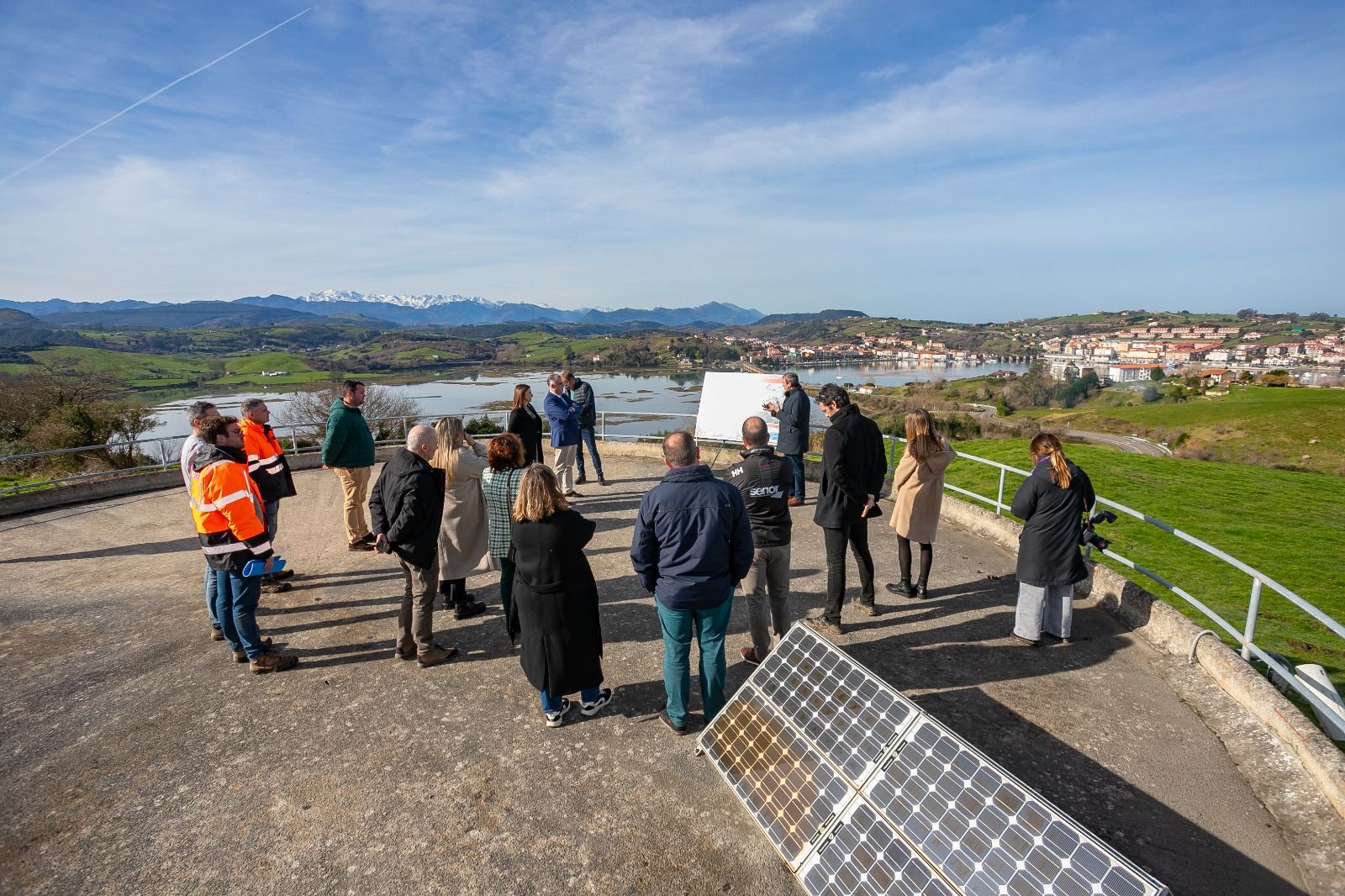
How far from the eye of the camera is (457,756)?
3729mm

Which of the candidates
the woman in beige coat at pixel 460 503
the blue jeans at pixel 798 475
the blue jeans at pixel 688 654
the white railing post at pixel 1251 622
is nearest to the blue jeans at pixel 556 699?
the blue jeans at pixel 688 654

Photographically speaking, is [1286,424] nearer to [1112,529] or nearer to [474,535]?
[1112,529]

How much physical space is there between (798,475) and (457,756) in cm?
622

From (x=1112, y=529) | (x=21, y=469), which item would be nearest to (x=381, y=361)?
(x=21, y=469)

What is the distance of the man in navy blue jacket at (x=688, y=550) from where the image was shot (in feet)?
11.7

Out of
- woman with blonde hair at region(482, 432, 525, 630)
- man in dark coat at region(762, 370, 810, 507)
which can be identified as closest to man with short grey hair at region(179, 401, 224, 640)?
woman with blonde hair at region(482, 432, 525, 630)

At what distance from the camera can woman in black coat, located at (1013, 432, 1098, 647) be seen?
4.66 metres

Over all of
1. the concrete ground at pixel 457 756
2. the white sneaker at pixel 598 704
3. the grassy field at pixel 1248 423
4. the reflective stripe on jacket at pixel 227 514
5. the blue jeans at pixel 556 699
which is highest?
the reflective stripe on jacket at pixel 227 514

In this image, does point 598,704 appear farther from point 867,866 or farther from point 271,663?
point 271,663

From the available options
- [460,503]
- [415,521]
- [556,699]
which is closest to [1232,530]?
[556,699]

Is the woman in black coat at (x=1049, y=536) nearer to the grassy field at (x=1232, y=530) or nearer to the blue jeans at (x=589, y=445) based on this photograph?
the grassy field at (x=1232, y=530)

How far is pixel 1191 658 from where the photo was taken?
15.0 feet

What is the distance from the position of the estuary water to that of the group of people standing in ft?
20.9

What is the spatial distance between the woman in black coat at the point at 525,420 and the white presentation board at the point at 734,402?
3.43 m
